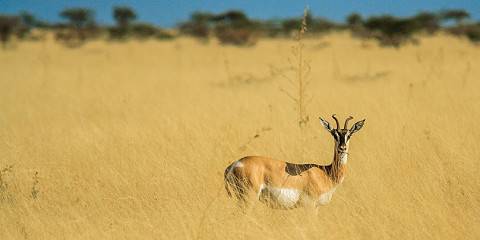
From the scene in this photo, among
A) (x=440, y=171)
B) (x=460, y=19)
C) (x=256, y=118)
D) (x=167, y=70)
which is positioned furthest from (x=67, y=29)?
(x=440, y=171)

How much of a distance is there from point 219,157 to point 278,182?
1.79 meters

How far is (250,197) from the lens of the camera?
4578mm

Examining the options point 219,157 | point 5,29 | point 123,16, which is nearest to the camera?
point 219,157

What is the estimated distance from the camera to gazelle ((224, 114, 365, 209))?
4.56 metres

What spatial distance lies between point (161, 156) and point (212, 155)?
0.57m

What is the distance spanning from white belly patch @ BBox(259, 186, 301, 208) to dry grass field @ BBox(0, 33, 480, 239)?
0.14 metres

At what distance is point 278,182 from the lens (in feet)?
15.0

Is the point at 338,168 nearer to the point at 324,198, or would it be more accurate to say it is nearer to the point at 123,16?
the point at 324,198

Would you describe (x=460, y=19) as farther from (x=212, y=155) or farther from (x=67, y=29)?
(x=212, y=155)

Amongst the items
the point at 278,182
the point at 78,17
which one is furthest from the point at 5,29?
the point at 278,182

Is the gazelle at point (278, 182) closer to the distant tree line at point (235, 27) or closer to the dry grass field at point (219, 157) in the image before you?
the dry grass field at point (219, 157)

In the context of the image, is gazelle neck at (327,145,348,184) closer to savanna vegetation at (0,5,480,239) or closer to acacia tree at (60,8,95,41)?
savanna vegetation at (0,5,480,239)

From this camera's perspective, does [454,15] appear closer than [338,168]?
No

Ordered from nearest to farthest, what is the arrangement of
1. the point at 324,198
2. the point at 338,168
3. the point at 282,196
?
1. the point at 282,196
2. the point at 324,198
3. the point at 338,168
